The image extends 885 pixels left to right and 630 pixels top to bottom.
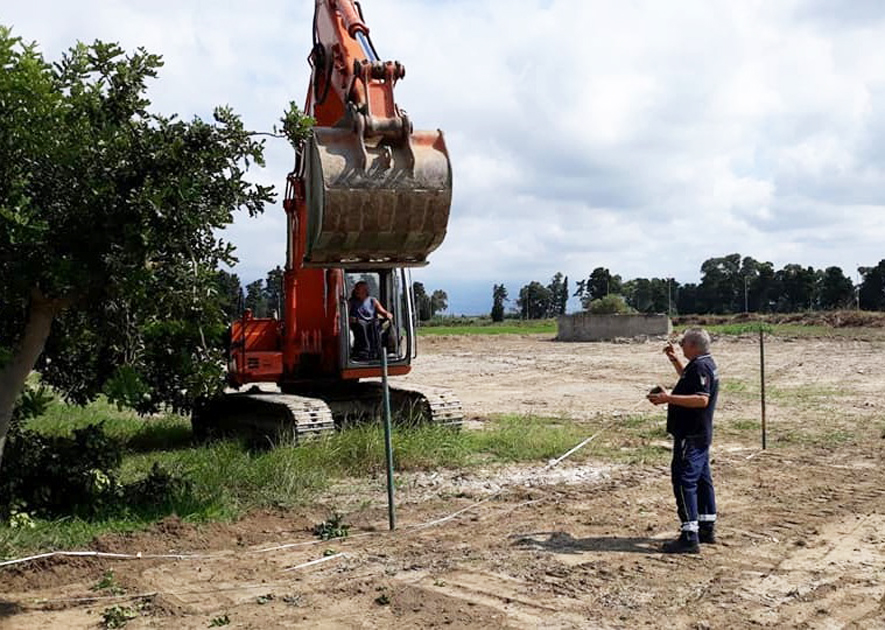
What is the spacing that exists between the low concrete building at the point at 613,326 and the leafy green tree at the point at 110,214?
34.3 meters

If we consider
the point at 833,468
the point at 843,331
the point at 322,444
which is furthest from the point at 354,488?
the point at 843,331

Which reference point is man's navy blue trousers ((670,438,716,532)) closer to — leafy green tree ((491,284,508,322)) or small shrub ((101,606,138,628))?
small shrub ((101,606,138,628))

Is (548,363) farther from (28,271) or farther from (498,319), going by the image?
(498,319)

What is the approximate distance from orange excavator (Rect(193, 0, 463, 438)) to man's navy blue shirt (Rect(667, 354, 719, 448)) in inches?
93.2

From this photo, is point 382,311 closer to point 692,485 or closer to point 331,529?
→ point 331,529

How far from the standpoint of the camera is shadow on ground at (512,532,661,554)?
7.03 metres

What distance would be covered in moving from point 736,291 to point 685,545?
253 feet

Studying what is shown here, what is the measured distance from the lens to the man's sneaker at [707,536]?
23.5 ft

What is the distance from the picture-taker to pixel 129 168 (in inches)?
281

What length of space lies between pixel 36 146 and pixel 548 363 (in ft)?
73.4

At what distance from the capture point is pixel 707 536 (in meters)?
7.17

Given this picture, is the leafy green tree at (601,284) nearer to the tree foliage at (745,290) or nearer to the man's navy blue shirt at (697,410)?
the tree foliage at (745,290)

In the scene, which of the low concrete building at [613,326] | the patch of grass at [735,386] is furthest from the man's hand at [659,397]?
the low concrete building at [613,326]

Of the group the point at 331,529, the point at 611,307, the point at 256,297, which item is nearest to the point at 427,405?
the point at 331,529
